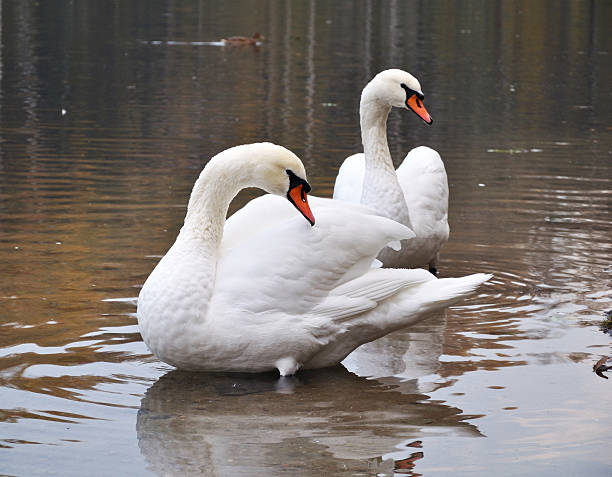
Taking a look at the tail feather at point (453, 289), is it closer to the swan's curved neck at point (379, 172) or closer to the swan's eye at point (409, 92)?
the swan's curved neck at point (379, 172)

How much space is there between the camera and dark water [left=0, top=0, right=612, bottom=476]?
520 cm

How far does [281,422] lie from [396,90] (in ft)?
12.3

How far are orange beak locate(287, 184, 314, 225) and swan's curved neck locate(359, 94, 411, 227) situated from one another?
201 centimetres

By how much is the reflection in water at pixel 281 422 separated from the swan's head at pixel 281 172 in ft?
3.18

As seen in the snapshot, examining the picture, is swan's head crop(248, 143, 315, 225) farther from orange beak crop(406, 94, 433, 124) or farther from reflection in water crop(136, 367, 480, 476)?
orange beak crop(406, 94, 433, 124)

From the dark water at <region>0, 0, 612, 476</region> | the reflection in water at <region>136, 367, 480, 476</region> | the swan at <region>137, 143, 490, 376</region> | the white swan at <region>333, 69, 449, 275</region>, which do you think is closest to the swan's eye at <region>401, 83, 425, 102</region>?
the white swan at <region>333, 69, 449, 275</region>

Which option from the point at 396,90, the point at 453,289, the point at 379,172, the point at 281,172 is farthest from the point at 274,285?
the point at 396,90

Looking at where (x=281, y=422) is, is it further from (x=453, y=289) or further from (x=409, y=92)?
(x=409, y=92)

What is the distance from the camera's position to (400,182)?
9.01 m

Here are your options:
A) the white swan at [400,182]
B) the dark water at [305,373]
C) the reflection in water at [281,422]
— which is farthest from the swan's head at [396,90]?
the reflection in water at [281,422]

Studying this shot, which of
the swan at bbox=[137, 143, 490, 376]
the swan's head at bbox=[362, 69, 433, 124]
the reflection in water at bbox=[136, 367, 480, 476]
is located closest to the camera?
the reflection in water at bbox=[136, 367, 480, 476]

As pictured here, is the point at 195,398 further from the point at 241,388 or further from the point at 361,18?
the point at 361,18

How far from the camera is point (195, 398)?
5879mm

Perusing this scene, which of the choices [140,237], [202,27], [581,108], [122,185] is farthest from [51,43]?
[140,237]
